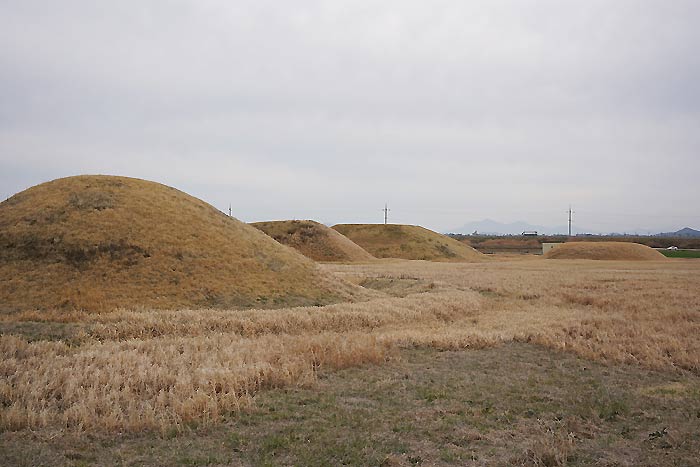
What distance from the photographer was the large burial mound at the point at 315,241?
238ft

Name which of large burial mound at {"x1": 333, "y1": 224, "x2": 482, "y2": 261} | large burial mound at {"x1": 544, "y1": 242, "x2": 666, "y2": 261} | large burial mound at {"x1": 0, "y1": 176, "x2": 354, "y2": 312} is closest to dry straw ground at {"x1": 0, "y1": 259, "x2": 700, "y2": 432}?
large burial mound at {"x1": 0, "y1": 176, "x2": 354, "y2": 312}

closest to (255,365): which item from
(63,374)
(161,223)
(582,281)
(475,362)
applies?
(63,374)

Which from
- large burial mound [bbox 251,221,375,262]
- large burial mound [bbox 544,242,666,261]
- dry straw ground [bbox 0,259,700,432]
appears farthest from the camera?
large burial mound [bbox 544,242,666,261]

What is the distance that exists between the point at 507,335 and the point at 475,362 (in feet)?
12.9

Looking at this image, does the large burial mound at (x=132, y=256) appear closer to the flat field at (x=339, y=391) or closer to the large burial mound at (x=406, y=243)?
the flat field at (x=339, y=391)

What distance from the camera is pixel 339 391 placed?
36.1 feet

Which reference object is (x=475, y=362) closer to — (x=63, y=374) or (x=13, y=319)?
(x=63, y=374)

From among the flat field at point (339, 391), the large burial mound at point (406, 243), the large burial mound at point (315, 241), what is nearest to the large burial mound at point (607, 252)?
the large burial mound at point (406, 243)

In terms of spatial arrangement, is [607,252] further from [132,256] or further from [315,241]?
[132,256]

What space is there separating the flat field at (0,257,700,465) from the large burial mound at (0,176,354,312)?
315cm

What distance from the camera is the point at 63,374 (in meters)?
10.6

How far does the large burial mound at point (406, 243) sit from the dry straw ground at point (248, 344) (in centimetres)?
5899

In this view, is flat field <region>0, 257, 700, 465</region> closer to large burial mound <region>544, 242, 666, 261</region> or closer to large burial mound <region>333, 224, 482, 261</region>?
large burial mound <region>544, 242, 666, 261</region>

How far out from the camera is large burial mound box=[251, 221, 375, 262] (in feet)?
238
